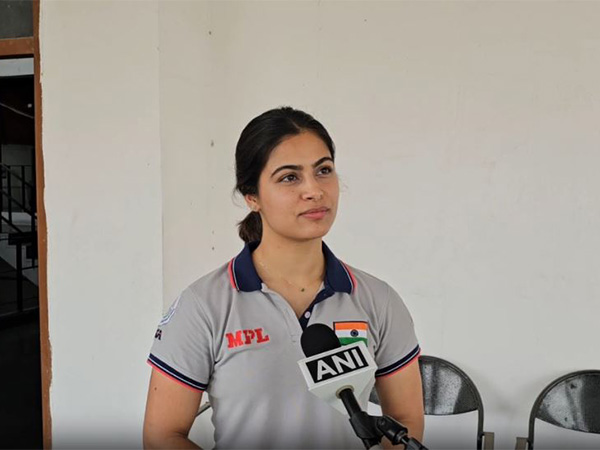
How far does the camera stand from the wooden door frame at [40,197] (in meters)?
1.91

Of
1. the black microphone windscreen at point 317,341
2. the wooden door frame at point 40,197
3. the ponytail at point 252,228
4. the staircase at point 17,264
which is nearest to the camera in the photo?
the black microphone windscreen at point 317,341

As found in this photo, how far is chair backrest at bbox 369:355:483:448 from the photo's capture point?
6.14 ft

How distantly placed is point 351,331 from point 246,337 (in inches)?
7.6

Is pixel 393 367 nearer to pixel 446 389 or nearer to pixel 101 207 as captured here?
pixel 446 389

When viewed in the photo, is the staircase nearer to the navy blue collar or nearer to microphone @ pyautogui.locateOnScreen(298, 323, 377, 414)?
the navy blue collar

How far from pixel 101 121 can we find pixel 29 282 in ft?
17.6

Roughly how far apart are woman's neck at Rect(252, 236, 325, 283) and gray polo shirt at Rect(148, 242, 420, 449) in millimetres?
49

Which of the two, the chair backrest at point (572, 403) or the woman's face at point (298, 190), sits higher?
the woman's face at point (298, 190)

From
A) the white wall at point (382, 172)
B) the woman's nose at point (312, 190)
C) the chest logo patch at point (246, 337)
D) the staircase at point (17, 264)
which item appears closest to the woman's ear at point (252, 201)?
the woman's nose at point (312, 190)

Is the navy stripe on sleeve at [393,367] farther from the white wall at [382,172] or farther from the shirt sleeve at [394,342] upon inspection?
the white wall at [382,172]

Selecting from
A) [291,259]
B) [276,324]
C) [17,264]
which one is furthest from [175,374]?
[17,264]

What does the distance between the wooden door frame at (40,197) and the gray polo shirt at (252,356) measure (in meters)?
1.21

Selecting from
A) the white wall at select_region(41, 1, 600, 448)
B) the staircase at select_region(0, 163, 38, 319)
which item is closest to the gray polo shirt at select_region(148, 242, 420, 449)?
the white wall at select_region(41, 1, 600, 448)

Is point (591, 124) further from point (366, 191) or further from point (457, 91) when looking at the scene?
point (366, 191)
